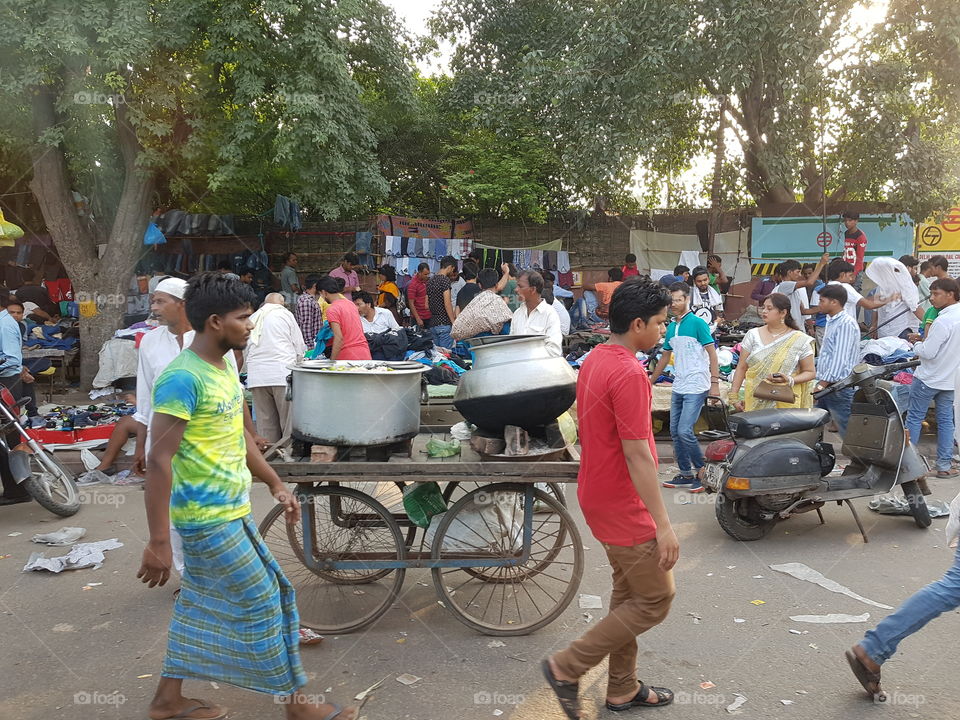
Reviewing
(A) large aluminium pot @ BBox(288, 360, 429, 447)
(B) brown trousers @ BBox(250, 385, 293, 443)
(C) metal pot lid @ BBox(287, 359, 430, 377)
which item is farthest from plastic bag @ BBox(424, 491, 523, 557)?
(B) brown trousers @ BBox(250, 385, 293, 443)

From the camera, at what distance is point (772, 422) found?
544 centimetres

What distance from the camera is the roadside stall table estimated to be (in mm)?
3820

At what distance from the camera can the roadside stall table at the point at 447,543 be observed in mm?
3820

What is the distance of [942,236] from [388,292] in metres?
11.4

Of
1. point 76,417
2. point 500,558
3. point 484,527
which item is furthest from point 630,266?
point 500,558

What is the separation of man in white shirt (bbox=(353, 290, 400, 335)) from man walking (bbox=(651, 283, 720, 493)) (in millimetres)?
4583

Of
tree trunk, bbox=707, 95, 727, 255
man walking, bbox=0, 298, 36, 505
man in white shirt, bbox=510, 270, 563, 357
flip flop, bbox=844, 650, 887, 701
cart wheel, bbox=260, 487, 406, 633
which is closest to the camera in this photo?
flip flop, bbox=844, 650, 887, 701

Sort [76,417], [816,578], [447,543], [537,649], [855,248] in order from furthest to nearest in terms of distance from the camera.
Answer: [855,248]
[76,417]
[816,578]
[447,543]
[537,649]

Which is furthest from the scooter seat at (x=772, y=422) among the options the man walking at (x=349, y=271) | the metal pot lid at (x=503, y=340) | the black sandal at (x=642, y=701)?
the man walking at (x=349, y=271)

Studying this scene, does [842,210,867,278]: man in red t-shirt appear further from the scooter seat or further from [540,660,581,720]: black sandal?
[540,660,581,720]: black sandal

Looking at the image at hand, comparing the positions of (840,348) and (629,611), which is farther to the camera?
(840,348)

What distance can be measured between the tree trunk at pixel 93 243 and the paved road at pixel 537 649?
6.81m

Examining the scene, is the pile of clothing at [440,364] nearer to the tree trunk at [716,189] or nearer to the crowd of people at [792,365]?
the crowd of people at [792,365]

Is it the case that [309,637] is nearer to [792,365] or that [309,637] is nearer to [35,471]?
[35,471]
